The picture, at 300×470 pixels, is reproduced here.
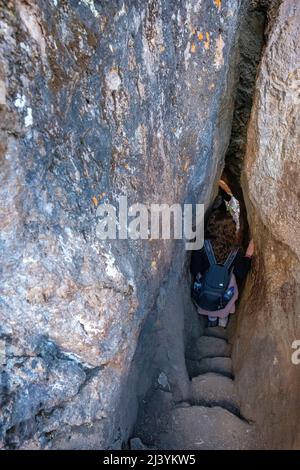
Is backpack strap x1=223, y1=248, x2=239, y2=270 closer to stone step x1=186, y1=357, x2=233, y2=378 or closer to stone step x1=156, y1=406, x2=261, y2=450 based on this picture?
stone step x1=186, y1=357, x2=233, y2=378

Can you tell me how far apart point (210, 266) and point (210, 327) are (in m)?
0.84

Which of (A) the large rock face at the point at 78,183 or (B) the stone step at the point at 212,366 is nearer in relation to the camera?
(A) the large rock face at the point at 78,183

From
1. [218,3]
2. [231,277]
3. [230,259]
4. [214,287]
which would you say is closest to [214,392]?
[214,287]

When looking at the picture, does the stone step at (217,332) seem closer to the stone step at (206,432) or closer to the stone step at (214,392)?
the stone step at (214,392)

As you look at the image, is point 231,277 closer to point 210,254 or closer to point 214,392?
point 210,254

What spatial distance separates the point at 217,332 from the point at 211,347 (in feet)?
1.03

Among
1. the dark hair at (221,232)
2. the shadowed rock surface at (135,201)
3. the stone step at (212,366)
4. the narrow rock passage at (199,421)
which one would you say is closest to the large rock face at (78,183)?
the shadowed rock surface at (135,201)

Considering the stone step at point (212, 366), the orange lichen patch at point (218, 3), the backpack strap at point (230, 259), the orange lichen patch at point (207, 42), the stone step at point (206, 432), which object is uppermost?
the orange lichen patch at point (218, 3)

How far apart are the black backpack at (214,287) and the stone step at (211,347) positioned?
328 millimetres

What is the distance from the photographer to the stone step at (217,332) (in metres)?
4.39

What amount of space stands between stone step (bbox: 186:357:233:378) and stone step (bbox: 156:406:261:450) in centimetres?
58

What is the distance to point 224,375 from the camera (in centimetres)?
373
